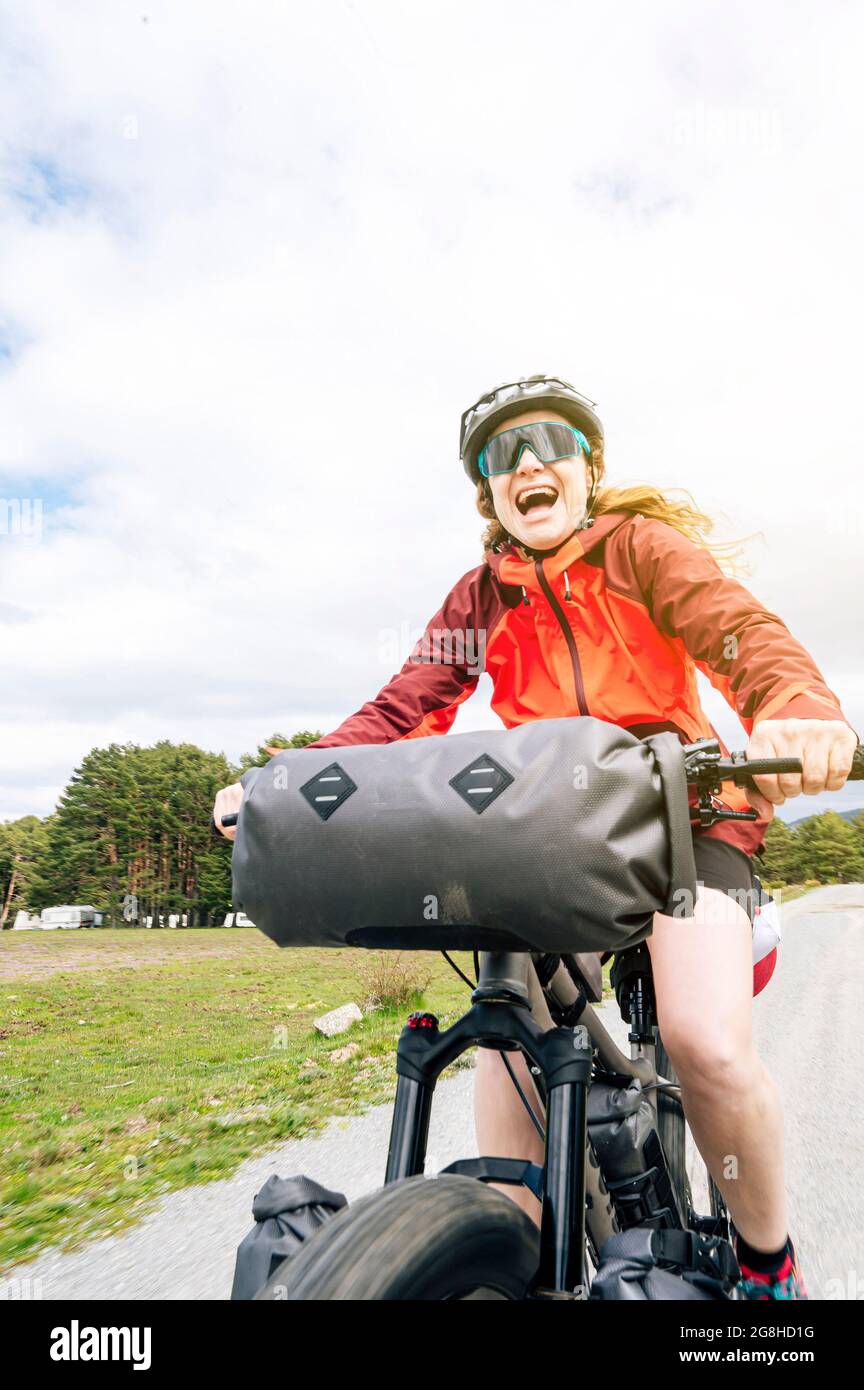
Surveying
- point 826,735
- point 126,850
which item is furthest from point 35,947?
point 126,850

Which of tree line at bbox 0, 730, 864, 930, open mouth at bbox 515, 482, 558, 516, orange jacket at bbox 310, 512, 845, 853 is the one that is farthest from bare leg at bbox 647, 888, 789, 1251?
tree line at bbox 0, 730, 864, 930

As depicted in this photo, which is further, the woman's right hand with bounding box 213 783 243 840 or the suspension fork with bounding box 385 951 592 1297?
the woman's right hand with bounding box 213 783 243 840

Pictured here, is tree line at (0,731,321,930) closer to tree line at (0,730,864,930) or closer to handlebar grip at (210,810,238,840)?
tree line at (0,730,864,930)

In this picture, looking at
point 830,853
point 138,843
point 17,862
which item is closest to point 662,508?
point 138,843

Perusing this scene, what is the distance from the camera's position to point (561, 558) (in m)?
2.08

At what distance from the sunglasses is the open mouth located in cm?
8

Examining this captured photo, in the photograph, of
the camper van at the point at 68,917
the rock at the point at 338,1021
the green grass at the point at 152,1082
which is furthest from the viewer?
the camper van at the point at 68,917

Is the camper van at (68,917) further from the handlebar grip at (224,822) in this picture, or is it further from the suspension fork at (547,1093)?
the suspension fork at (547,1093)

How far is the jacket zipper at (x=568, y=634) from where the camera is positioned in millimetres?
2006

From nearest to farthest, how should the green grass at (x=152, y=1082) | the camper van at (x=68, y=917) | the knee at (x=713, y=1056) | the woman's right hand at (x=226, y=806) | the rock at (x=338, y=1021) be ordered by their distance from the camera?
1. the knee at (x=713, y=1056)
2. the woman's right hand at (x=226, y=806)
3. the green grass at (x=152, y=1082)
4. the rock at (x=338, y=1021)
5. the camper van at (x=68, y=917)


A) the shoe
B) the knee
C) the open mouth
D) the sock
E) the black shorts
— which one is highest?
the open mouth

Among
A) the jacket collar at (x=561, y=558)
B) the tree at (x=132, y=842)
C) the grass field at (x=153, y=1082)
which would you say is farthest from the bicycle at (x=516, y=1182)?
the tree at (x=132, y=842)

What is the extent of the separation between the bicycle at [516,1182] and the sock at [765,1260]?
4 cm

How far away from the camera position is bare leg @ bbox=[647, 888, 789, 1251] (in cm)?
174
